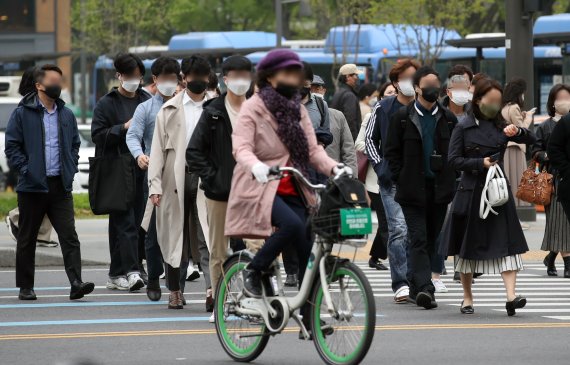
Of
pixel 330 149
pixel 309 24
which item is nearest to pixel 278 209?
pixel 330 149

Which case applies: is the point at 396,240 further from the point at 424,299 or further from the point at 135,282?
the point at 135,282

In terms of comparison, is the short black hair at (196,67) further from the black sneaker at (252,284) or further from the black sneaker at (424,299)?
the black sneaker at (252,284)

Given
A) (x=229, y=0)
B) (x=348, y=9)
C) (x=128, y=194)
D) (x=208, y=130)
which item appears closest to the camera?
(x=208, y=130)

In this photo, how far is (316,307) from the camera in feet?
26.5

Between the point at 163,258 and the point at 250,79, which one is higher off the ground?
the point at 250,79

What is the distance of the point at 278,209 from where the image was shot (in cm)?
847

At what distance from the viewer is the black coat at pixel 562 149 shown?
1148cm

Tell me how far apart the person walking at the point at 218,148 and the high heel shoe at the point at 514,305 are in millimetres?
2205

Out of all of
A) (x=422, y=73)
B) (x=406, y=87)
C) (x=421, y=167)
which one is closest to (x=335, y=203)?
(x=421, y=167)

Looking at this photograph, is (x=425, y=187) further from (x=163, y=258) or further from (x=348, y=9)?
(x=348, y=9)

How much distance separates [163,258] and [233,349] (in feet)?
9.00

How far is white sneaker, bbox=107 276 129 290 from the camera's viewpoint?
43.0 ft

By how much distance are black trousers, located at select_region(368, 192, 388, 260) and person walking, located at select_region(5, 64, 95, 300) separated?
3.33 m

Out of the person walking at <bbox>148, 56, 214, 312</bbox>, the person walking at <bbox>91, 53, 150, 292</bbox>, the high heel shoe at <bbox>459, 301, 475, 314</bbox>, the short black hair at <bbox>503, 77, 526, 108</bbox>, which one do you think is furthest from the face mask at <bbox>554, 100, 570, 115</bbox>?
the person walking at <bbox>148, 56, 214, 312</bbox>
